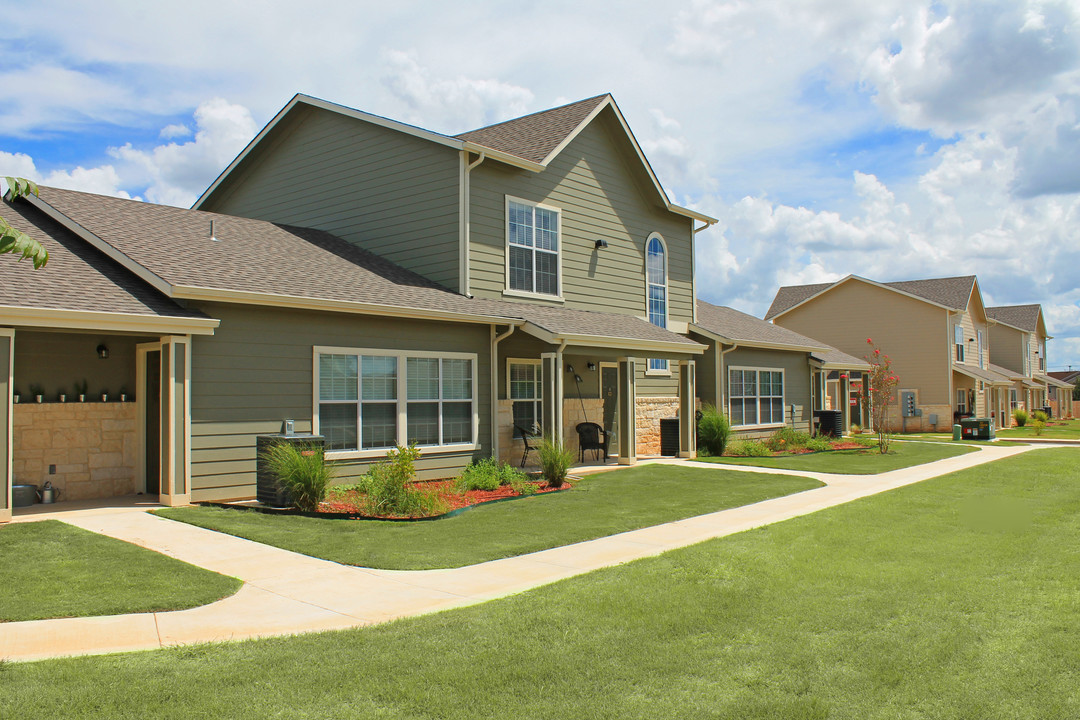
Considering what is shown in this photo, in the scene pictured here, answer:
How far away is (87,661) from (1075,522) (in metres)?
10.9

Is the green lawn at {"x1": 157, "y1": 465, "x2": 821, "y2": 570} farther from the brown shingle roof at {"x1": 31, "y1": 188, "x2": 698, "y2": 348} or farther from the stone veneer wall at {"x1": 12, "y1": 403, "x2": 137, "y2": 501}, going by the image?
the brown shingle roof at {"x1": 31, "y1": 188, "x2": 698, "y2": 348}

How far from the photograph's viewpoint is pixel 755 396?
24547 millimetres

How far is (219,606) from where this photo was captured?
638cm

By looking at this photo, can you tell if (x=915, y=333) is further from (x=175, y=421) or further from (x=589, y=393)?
(x=175, y=421)

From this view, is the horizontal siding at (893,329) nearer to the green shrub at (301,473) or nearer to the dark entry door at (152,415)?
the green shrub at (301,473)

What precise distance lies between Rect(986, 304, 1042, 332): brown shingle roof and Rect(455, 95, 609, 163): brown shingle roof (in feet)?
149

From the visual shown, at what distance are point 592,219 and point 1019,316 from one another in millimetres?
48615

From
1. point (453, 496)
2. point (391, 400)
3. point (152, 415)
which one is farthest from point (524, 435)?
point (152, 415)

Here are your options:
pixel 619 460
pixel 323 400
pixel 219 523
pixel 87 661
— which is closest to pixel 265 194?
pixel 323 400

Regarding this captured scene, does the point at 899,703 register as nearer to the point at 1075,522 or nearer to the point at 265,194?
the point at 1075,522

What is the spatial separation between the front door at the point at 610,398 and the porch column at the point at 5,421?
12.5 meters

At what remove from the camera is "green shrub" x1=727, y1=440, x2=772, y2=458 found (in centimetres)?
2064

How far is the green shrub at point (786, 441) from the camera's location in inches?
907

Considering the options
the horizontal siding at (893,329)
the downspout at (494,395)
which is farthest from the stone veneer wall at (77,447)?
the horizontal siding at (893,329)
